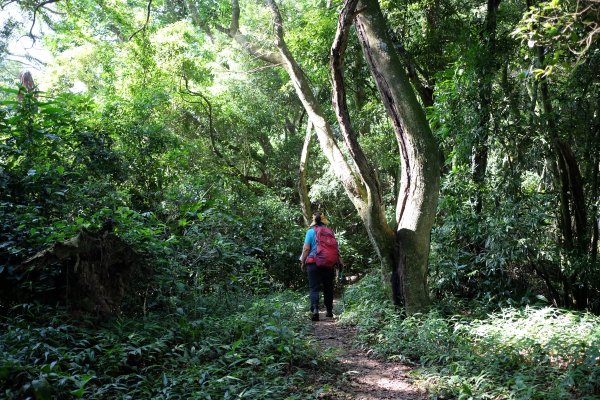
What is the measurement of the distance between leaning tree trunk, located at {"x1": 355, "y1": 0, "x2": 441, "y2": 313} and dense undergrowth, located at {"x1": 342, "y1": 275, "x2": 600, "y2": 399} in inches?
22.9

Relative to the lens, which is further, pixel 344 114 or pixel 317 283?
pixel 317 283

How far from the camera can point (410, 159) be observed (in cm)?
662

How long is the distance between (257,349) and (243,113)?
12202 millimetres

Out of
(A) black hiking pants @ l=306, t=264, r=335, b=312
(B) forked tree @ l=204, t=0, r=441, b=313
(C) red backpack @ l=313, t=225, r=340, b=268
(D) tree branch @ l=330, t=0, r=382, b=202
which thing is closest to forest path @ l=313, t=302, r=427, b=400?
(B) forked tree @ l=204, t=0, r=441, b=313

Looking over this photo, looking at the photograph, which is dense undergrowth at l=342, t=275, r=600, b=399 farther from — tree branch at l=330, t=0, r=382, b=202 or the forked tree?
tree branch at l=330, t=0, r=382, b=202

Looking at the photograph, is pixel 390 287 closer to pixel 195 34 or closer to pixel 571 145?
pixel 571 145

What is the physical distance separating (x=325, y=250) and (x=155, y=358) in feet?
12.5

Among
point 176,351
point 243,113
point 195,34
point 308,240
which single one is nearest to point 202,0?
point 195,34

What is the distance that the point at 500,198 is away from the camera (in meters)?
7.36

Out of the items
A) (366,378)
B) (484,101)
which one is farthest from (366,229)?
(366,378)

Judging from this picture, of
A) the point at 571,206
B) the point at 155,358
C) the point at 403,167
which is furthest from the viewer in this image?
the point at 571,206

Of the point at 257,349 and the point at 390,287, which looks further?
the point at 390,287

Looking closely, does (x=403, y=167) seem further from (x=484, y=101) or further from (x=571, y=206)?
(x=571, y=206)

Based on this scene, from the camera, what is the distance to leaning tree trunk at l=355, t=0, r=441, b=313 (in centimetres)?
650
